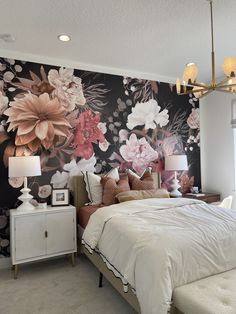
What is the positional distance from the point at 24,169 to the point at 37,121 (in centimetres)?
78

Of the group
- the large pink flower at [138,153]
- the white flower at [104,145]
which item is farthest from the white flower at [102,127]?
the large pink flower at [138,153]

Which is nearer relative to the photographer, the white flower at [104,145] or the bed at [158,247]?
the bed at [158,247]

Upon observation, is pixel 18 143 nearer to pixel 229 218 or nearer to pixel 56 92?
pixel 56 92

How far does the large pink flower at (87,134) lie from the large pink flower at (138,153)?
467 mm

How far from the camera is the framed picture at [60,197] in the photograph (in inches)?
131

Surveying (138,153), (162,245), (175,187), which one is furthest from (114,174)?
(162,245)

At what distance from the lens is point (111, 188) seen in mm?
3273

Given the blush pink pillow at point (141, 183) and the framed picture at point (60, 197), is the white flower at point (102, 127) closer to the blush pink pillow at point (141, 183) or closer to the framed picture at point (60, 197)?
the blush pink pillow at point (141, 183)

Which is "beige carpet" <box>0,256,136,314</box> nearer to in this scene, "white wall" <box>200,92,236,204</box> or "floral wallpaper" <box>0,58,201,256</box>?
"floral wallpaper" <box>0,58,201,256</box>

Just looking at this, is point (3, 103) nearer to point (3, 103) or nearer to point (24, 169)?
point (3, 103)

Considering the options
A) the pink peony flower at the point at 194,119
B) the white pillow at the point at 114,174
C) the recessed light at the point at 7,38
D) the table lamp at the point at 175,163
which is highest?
the recessed light at the point at 7,38

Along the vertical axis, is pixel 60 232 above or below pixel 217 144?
below

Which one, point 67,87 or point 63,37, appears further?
point 67,87

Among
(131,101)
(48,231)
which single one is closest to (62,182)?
(48,231)
